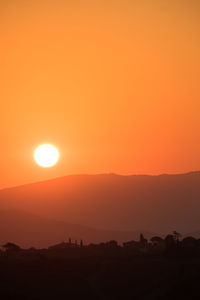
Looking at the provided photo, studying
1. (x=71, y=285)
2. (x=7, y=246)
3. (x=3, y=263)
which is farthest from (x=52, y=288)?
(x=7, y=246)

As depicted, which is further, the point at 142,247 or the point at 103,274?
the point at 142,247

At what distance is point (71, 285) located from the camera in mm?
90062

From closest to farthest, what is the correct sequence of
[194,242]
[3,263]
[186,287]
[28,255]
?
[186,287], [3,263], [28,255], [194,242]

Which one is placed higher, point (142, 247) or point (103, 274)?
point (142, 247)

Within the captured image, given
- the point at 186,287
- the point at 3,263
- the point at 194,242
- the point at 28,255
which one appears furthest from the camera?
the point at 194,242

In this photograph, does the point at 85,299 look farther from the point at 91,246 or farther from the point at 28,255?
the point at 91,246

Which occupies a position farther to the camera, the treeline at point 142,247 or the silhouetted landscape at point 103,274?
the treeline at point 142,247

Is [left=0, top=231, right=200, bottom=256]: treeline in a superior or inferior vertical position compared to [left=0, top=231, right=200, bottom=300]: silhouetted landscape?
superior

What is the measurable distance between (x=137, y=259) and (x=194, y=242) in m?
17.0

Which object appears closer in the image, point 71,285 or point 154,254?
point 71,285

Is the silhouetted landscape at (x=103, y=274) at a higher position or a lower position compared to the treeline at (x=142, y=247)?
lower

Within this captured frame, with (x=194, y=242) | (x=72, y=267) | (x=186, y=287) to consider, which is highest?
(x=194, y=242)

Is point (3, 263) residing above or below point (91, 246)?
below

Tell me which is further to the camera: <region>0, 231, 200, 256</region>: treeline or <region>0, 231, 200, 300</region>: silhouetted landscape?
<region>0, 231, 200, 256</region>: treeline
